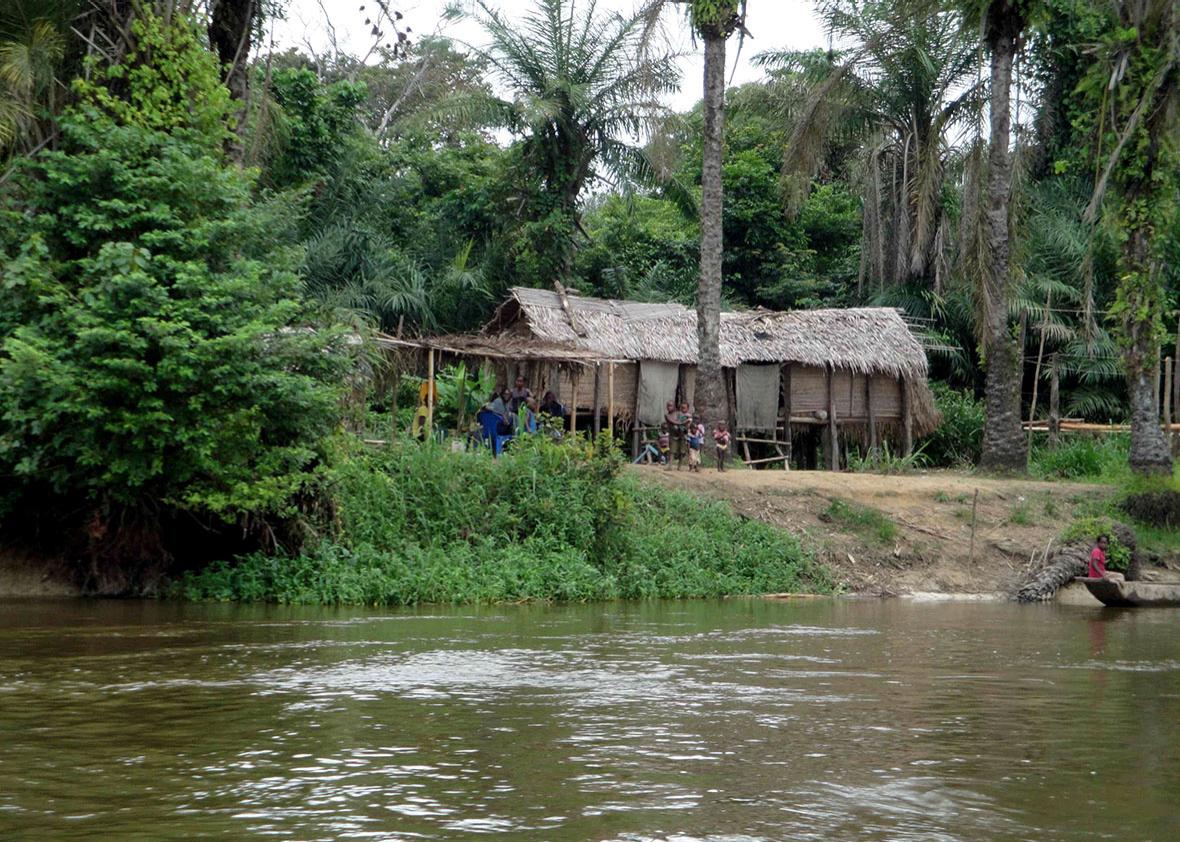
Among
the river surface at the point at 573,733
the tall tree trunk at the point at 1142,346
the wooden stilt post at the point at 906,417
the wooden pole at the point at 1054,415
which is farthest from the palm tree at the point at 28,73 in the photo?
the wooden pole at the point at 1054,415

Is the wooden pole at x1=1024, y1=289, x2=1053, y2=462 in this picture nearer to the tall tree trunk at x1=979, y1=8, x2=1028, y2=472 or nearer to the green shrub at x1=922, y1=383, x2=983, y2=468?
the green shrub at x1=922, y1=383, x2=983, y2=468

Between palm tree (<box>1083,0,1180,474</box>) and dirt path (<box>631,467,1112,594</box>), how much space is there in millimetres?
1598

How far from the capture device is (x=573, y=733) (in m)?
7.02

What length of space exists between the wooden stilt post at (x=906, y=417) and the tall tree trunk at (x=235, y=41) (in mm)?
15154


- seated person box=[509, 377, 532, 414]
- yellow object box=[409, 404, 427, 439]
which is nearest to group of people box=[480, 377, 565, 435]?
seated person box=[509, 377, 532, 414]

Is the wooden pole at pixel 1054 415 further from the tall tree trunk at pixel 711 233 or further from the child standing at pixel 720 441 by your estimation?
the tall tree trunk at pixel 711 233

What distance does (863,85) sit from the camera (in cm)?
2848

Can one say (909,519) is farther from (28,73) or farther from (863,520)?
(28,73)

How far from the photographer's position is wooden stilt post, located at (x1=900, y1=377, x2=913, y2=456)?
27.1m

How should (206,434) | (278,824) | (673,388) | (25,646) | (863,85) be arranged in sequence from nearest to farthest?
(278,824) → (25,646) → (206,434) → (673,388) → (863,85)

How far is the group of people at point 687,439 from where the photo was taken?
21875mm

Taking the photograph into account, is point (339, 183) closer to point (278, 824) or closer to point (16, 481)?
point (16, 481)

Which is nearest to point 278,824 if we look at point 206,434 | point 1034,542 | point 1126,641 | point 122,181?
point 206,434

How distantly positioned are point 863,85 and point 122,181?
18783mm
